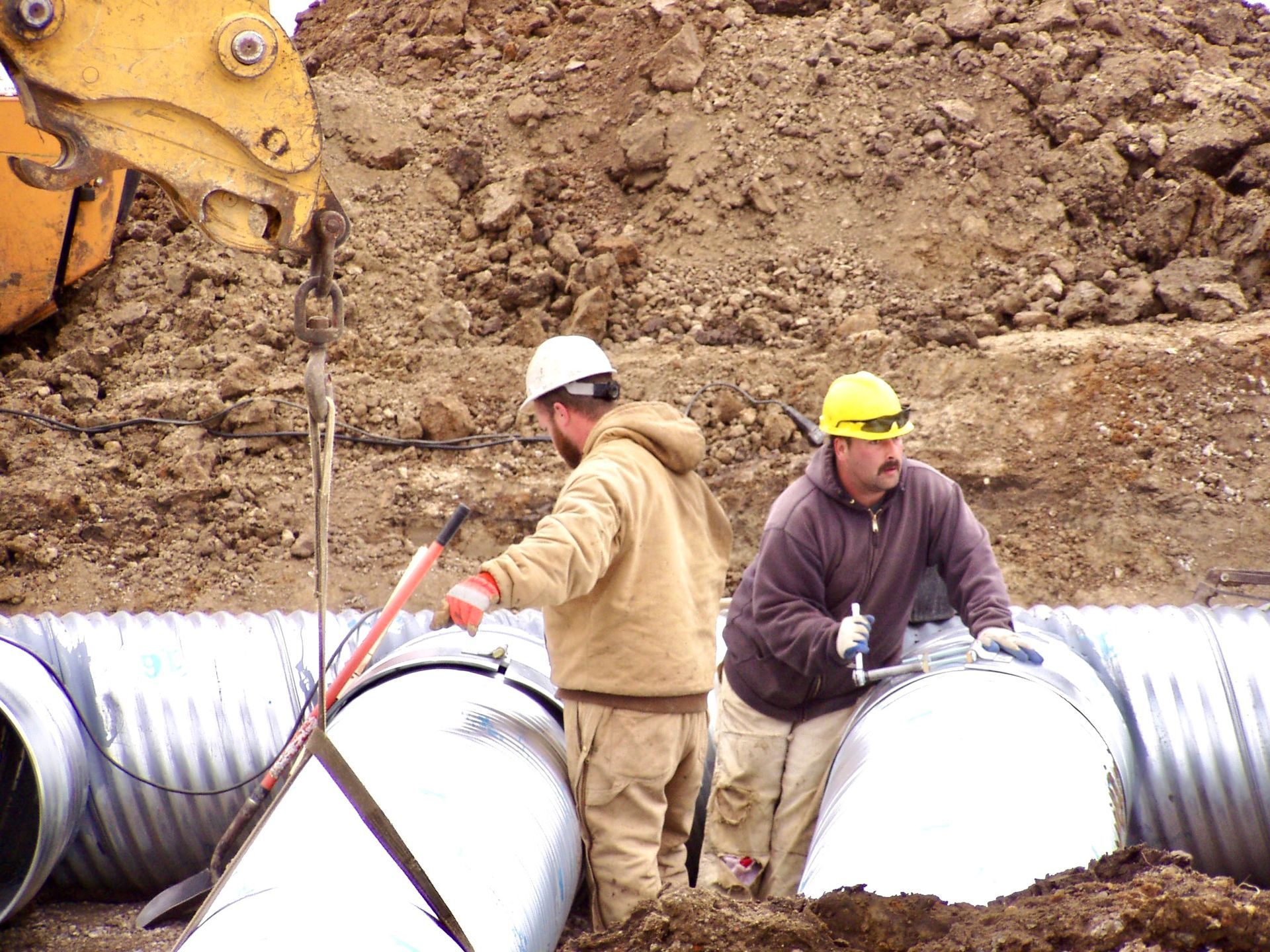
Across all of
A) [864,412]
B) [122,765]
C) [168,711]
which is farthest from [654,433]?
[122,765]

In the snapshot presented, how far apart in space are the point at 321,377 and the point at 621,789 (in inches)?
60.7

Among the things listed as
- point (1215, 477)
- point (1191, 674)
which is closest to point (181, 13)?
point (1191, 674)

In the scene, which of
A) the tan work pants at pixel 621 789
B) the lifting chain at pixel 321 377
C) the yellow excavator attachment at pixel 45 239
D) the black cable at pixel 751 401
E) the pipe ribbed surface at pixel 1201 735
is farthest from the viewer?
the yellow excavator attachment at pixel 45 239

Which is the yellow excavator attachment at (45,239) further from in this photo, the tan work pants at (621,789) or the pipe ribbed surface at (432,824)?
the tan work pants at (621,789)

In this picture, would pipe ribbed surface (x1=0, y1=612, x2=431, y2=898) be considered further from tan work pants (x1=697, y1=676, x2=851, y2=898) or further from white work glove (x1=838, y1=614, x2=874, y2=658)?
white work glove (x1=838, y1=614, x2=874, y2=658)

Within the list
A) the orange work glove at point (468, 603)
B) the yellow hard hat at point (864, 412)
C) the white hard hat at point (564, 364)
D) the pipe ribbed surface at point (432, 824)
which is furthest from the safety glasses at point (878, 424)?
the orange work glove at point (468, 603)

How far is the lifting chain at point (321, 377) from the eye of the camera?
223 cm

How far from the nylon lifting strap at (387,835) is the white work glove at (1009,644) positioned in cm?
177

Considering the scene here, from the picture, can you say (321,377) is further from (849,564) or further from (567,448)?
(849,564)

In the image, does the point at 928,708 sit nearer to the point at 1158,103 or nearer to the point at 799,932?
the point at 799,932

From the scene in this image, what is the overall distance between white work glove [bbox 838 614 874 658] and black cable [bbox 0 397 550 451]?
160 inches

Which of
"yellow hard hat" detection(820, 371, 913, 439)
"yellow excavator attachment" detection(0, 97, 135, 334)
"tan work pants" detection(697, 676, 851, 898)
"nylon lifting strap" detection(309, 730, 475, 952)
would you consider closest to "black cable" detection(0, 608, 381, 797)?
"tan work pants" detection(697, 676, 851, 898)

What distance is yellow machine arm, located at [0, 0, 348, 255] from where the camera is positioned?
217 centimetres

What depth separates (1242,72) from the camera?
8.61 meters
